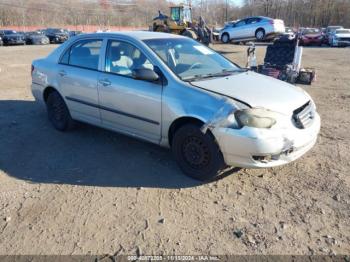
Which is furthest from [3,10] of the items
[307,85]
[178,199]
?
[178,199]

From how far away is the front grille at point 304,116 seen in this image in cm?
375

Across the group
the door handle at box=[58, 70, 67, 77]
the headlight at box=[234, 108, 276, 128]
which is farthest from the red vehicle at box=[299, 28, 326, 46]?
the headlight at box=[234, 108, 276, 128]

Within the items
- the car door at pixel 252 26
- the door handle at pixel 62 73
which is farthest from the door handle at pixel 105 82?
the car door at pixel 252 26

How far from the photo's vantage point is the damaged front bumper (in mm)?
3488

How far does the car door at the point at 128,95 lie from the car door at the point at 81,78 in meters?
0.19

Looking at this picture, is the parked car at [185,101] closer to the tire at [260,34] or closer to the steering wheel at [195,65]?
the steering wheel at [195,65]

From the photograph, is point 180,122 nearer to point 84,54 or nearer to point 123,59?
point 123,59

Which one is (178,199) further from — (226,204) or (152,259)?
(152,259)

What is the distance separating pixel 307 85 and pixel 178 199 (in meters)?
7.73

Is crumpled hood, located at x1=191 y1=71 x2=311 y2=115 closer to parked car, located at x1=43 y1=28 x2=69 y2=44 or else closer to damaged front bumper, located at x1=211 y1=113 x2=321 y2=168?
damaged front bumper, located at x1=211 y1=113 x2=321 y2=168

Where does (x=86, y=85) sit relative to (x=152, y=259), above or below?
above

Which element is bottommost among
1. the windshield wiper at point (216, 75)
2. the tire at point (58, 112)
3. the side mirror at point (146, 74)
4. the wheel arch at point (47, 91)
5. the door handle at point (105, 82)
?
the tire at point (58, 112)

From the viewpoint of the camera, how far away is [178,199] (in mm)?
3627

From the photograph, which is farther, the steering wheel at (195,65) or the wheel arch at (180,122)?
the steering wheel at (195,65)
